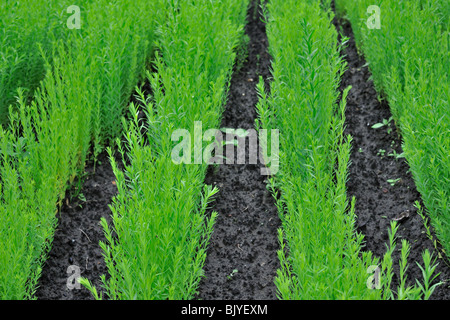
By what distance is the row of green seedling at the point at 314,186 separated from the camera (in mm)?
2189

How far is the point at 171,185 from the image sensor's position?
2.54 metres

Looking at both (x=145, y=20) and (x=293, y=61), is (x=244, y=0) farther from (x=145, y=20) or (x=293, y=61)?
(x=293, y=61)

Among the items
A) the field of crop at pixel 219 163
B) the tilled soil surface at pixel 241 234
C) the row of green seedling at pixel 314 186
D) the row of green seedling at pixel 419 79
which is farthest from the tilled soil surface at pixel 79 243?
the row of green seedling at pixel 419 79

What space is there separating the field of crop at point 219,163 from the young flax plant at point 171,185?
16 millimetres

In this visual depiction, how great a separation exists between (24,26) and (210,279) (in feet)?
7.64

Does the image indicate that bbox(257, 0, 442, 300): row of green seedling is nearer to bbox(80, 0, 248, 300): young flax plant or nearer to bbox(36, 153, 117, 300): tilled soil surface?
bbox(80, 0, 248, 300): young flax plant

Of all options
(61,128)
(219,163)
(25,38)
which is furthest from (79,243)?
(25,38)

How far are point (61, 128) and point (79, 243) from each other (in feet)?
2.20

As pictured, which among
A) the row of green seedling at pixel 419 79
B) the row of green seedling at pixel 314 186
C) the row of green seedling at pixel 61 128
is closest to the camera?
the row of green seedling at pixel 314 186

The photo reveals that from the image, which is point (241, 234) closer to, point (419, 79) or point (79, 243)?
point (79, 243)

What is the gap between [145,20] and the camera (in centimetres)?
422

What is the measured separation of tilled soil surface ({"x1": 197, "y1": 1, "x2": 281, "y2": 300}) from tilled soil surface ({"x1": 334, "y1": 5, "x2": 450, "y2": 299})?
556 mm

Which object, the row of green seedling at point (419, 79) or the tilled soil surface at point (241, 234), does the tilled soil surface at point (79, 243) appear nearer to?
the tilled soil surface at point (241, 234)
